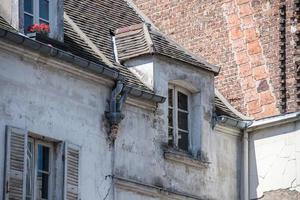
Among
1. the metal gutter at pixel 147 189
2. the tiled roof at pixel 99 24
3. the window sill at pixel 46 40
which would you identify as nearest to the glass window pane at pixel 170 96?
the tiled roof at pixel 99 24

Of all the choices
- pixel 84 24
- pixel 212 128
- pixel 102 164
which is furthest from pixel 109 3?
pixel 102 164

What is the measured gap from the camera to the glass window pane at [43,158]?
22.6m

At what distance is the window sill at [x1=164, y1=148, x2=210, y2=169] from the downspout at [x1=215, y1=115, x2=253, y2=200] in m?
1.10

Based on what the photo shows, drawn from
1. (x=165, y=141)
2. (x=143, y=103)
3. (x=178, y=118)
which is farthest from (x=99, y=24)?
(x=165, y=141)

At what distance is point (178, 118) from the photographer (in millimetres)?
26094

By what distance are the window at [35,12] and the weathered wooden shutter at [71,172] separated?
220 centimetres

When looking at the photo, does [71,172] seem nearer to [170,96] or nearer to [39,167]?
[39,167]

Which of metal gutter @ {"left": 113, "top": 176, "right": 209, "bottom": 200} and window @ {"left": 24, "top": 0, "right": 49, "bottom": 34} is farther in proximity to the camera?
metal gutter @ {"left": 113, "top": 176, "right": 209, "bottom": 200}

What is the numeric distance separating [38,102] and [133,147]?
2738 millimetres

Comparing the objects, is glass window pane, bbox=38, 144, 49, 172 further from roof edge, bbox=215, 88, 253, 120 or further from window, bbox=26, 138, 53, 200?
roof edge, bbox=215, 88, 253, 120

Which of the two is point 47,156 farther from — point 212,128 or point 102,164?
point 212,128

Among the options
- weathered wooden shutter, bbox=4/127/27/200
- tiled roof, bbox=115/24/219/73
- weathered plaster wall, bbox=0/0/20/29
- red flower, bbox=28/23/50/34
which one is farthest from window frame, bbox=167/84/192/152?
weathered wooden shutter, bbox=4/127/27/200

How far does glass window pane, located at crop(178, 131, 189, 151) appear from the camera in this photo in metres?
26.0

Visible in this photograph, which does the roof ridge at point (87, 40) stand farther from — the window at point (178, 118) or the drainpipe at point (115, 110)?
the window at point (178, 118)
